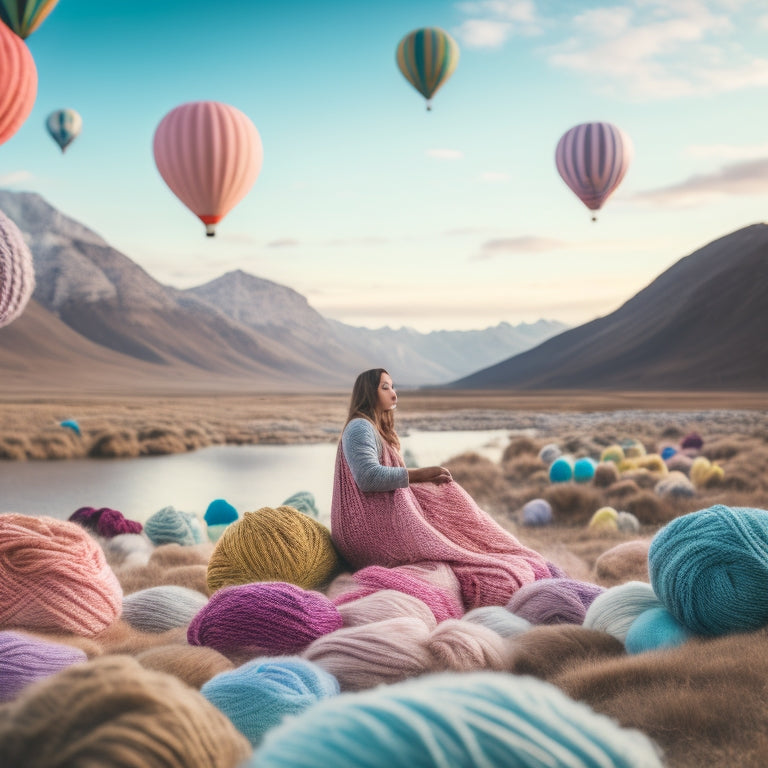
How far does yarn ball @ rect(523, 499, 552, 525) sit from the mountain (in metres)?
56.9

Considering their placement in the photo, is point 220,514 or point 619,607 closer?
point 619,607

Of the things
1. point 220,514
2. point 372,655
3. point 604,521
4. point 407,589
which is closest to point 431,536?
point 407,589

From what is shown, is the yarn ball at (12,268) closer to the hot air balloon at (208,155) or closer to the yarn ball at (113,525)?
the yarn ball at (113,525)

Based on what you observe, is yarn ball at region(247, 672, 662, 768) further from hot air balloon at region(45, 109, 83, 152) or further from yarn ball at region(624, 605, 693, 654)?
hot air balloon at region(45, 109, 83, 152)

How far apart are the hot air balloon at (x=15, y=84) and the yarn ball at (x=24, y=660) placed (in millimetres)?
2695

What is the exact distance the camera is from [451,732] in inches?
46.1

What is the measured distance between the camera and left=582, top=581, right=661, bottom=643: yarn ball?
330cm

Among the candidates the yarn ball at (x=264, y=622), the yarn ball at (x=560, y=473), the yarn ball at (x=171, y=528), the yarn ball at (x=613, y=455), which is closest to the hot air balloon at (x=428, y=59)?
the yarn ball at (x=613, y=455)

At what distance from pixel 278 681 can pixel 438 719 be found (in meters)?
1.37

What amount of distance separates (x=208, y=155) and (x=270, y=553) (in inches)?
393

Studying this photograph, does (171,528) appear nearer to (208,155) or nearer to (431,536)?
(431,536)

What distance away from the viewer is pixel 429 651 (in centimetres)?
297

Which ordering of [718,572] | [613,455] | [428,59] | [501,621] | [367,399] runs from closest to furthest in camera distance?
[718,572] < [501,621] < [367,399] < [613,455] < [428,59]

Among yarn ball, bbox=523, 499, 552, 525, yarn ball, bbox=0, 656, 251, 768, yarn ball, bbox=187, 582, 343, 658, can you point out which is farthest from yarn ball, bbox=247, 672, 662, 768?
yarn ball, bbox=523, 499, 552, 525
